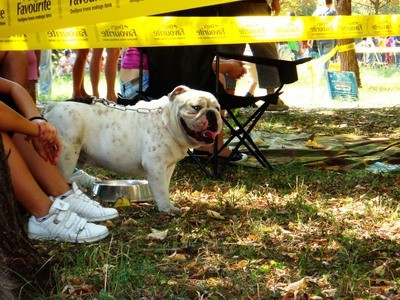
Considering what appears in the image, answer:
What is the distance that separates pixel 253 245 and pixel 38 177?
1.12 m

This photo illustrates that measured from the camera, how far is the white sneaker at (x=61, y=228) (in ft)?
10.5

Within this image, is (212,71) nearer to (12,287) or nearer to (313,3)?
(12,287)

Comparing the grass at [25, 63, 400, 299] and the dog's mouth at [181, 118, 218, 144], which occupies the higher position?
the dog's mouth at [181, 118, 218, 144]

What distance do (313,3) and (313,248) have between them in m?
36.6

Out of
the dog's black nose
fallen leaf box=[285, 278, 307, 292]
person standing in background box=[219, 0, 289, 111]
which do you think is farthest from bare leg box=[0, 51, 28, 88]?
fallen leaf box=[285, 278, 307, 292]

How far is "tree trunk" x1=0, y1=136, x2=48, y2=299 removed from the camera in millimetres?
2402

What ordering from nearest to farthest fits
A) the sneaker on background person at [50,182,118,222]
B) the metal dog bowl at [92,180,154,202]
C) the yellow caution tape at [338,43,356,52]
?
the sneaker on background person at [50,182,118,222] → the metal dog bowl at [92,180,154,202] → the yellow caution tape at [338,43,356,52]

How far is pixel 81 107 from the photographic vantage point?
4102 mm

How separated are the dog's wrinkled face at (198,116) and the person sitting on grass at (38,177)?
2.50 ft

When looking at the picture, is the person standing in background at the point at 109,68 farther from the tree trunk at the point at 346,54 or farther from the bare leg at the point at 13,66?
the tree trunk at the point at 346,54

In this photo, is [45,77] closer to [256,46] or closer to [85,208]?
[256,46]

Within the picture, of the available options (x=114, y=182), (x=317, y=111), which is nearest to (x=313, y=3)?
(x=317, y=111)

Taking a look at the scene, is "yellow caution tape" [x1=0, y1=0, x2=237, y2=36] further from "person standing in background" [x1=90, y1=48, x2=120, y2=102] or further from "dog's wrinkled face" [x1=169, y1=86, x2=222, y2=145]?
"person standing in background" [x1=90, y1=48, x2=120, y2=102]

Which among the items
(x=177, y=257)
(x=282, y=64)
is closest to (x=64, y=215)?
(x=177, y=257)
